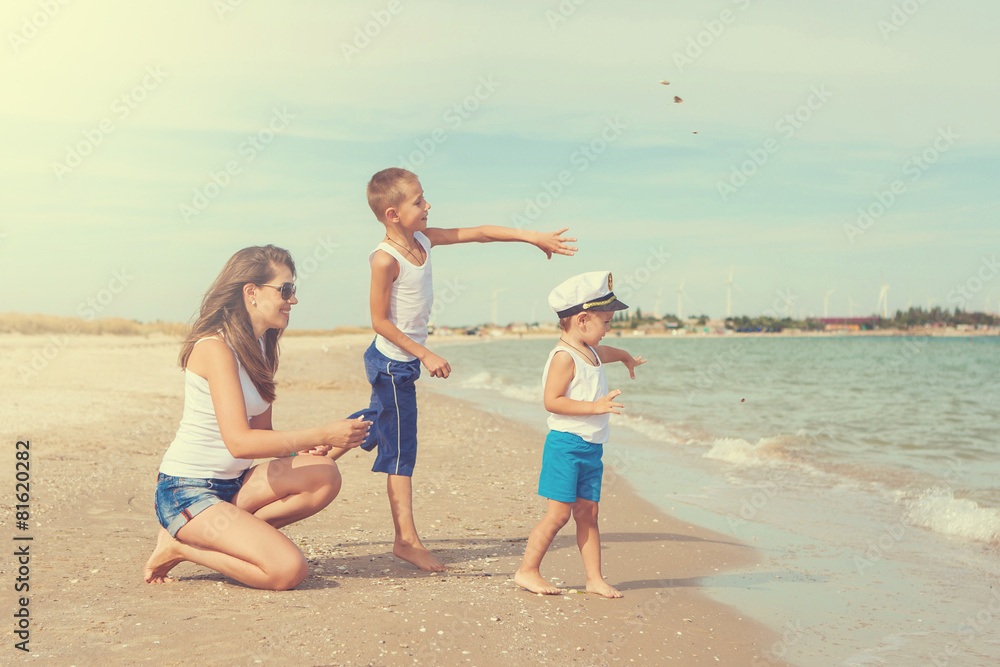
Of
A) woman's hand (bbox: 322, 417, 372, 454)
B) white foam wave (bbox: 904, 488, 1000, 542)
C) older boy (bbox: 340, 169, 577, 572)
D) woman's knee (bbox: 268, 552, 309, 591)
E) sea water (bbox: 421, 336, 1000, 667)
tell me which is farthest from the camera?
white foam wave (bbox: 904, 488, 1000, 542)

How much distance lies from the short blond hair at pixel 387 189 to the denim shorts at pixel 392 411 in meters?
0.79

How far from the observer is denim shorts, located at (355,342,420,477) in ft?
13.4

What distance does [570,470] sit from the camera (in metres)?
3.59

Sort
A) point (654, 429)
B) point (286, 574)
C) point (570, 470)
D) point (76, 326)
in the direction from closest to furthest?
point (286, 574) < point (570, 470) < point (654, 429) < point (76, 326)

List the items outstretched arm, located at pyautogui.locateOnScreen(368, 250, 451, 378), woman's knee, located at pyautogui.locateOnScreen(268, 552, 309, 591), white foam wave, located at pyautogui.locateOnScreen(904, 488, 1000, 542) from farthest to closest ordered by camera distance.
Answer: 1. white foam wave, located at pyautogui.locateOnScreen(904, 488, 1000, 542)
2. outstretched arm, located at pyautogui.locateOnScreen(368, 250, 451, 378)
3. woman's knee, located at pyautogui.locateOnScreen(268, 552, 309, 591)

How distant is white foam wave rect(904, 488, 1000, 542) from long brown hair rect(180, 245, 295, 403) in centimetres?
503

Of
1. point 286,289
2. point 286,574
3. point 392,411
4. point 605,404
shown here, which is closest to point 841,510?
point 605,404

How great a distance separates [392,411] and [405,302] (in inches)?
23.4

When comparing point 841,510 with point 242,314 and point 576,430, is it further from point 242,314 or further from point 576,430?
point 242,314

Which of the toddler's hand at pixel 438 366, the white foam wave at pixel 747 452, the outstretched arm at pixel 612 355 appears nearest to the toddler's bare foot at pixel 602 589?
the outstretched arm at pixel 612 355

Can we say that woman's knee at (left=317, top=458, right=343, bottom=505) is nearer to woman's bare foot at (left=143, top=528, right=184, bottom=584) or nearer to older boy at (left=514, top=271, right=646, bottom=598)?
woman's bare foot at (left=143, top=528, right=184, bottom=584)

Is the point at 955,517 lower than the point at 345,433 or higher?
lower

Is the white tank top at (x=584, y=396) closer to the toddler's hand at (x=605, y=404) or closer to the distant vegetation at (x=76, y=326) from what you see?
the toddler's hand at (x=605, y=404)

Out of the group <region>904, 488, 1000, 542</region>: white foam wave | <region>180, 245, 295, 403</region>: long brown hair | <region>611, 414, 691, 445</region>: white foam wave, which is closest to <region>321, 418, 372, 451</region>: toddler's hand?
<region>180, 245, 295, 403</region>: long brown hair
